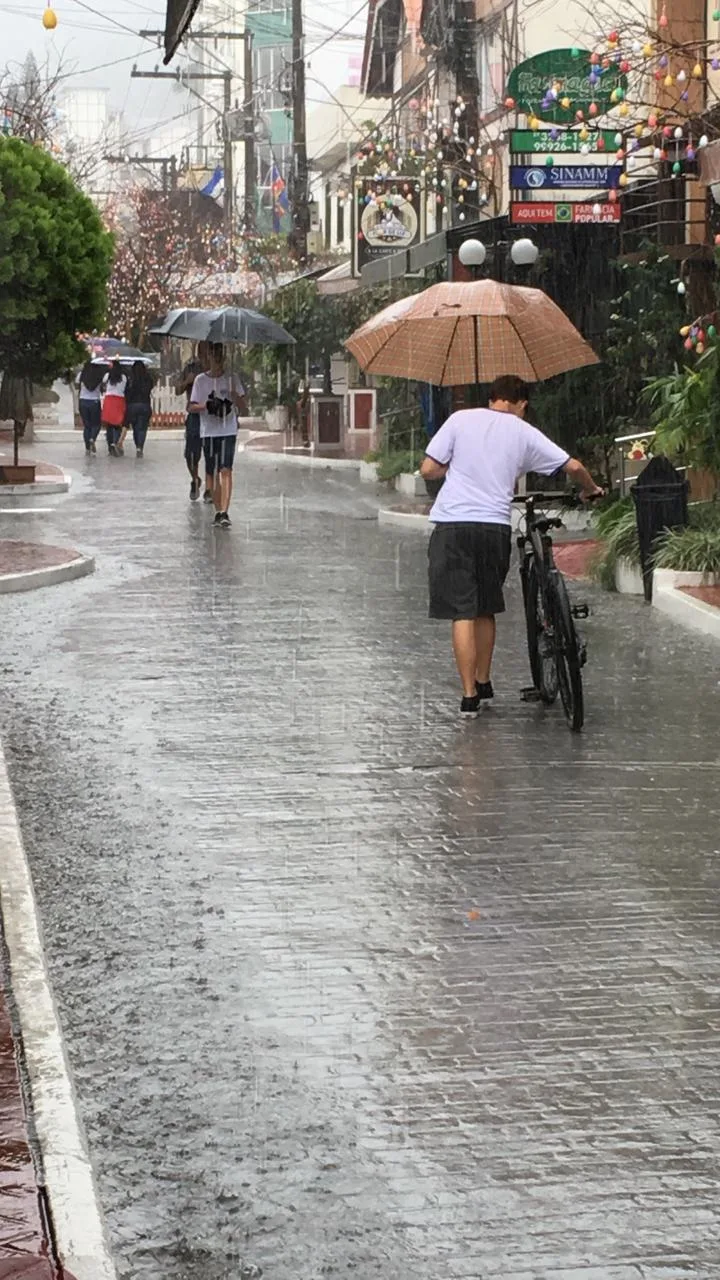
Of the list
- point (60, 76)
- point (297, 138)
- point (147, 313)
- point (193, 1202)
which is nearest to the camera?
point (193, 1202)

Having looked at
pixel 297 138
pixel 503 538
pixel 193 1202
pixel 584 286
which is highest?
pixel 297 138

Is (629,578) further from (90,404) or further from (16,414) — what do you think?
(90,404)

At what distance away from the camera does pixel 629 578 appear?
16.1 metres

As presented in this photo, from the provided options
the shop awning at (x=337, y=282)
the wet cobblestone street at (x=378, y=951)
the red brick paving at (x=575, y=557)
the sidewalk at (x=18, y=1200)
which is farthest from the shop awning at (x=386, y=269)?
the sidewalk at (x=18, y=1200)

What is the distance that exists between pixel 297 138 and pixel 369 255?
1701 centimetres

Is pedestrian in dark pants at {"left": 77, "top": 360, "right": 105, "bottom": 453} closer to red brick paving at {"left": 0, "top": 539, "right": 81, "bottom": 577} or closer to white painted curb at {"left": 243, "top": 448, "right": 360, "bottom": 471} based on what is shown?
white painted curb at {"left": 243, "top": 448, "right": 360, "bottom": 471}

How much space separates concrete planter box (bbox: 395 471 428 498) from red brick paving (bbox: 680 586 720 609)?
11.9 m

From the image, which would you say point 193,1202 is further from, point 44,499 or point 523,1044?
point 44,499

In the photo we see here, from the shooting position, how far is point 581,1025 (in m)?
5.77

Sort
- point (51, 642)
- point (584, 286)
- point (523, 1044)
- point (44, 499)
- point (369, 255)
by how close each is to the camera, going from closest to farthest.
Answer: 1. point (523, 1044)
2. point (51, 642)
3. point (584, 286)
4. point (44, 499)
5. point (369, 255)

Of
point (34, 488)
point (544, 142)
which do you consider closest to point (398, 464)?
point (34, 488)

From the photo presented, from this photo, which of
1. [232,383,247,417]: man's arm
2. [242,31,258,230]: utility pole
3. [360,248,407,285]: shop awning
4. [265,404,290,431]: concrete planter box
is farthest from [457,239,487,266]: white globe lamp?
[242,31,258,230]: utility pole

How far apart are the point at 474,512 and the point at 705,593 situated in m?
4.56

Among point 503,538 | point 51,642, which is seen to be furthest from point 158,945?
point 51,642
